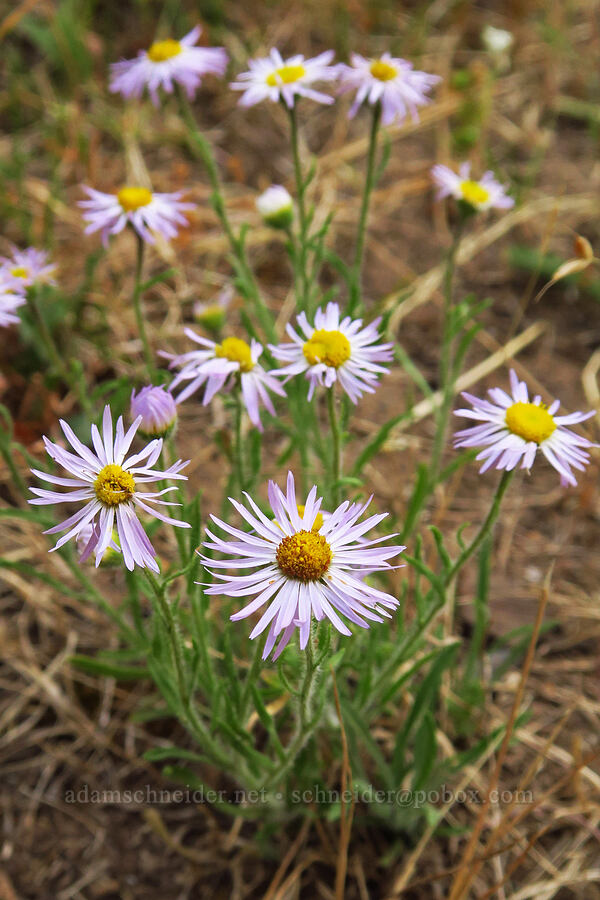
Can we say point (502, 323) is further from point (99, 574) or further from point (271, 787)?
point (271, 787)

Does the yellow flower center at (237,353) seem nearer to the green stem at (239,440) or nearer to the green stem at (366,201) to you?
the green stem at (239,440)

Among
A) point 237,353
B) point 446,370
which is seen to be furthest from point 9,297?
point 446,370

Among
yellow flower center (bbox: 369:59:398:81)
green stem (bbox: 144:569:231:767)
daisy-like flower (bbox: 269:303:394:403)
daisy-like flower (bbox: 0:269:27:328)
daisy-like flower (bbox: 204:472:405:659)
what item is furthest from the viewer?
yellow flower center (bbox: 369:59:398:81)

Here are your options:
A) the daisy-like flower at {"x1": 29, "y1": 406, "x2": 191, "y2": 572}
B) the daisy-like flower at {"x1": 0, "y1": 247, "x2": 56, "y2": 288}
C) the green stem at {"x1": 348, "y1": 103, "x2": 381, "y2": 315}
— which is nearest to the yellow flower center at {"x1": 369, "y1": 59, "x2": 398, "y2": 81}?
the green stem at {"x1": 348, "y1": 103, "x2": 381, "y2": 315}

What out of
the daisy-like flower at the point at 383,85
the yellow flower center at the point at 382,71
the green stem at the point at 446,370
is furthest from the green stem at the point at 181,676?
the yellow flower center at the point at 382,71

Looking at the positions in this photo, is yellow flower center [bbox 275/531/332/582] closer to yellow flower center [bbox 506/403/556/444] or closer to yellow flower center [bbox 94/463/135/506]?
yellow flower center [bbox 94/463/135/506]

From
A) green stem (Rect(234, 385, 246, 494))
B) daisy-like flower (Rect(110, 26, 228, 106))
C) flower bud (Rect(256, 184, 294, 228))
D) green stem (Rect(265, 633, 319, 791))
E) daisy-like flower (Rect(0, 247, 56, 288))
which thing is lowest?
green stem (Rect(265, 633, 319, 791))

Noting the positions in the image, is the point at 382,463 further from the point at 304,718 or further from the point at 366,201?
the point at 304,718
